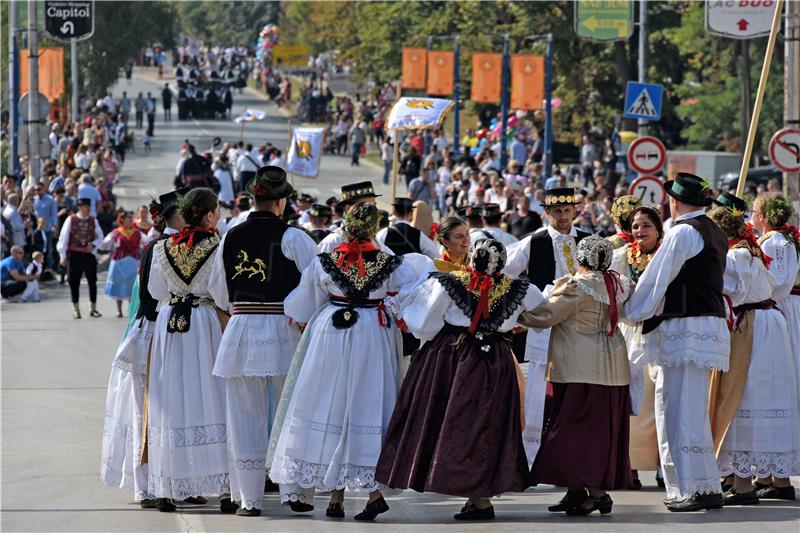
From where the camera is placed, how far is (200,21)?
132 metres

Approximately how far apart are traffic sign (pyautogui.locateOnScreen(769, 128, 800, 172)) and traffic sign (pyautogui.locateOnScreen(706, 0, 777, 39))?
3.69 m

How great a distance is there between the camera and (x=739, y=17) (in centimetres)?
2217

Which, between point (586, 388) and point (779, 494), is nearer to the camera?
point (586, 388)

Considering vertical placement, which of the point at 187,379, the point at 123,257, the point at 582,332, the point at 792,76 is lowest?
the point at 123,257

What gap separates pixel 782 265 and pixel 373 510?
326 centimetres

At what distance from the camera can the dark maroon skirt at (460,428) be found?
30.8ft

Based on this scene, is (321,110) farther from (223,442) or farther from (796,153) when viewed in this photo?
(223,442)

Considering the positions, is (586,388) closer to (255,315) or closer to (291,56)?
(255,315)

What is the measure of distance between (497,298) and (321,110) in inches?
2350

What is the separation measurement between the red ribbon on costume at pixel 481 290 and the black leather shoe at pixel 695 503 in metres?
1.68

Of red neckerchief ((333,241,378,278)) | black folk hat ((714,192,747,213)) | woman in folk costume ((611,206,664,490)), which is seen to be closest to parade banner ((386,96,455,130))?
black folk hat ((714,192,747,213))

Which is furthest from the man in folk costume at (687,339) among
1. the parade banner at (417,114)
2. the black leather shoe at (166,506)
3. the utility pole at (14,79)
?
the utility pole at (14,79)

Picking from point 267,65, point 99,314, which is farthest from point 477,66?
point 267,65

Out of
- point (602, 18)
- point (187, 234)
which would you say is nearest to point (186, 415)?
point (187, 234)
